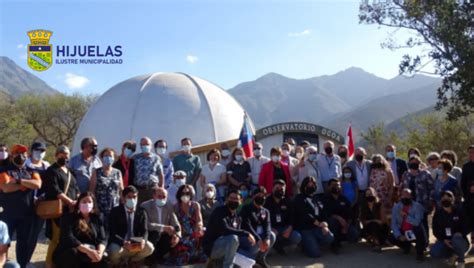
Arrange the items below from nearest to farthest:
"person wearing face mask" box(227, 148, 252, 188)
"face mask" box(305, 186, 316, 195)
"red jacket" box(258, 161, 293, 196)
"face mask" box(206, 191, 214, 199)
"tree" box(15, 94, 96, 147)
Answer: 1. "face mask" box(206, 191, 214, 199)
2. "face mask" box(305, 186, 316, 195)
3. "red jacket" box(258, 161, 293, 196)
4. "person wearing face mask" box(227, 148, 252, 188)
5. "tree" box(15, 94, 96, 147)

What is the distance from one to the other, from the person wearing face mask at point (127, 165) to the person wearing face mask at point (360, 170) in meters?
4.00

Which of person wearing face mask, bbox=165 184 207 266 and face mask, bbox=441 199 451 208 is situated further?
face mask, bbox=441 199 451 208

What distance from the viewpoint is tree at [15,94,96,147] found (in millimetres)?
31031

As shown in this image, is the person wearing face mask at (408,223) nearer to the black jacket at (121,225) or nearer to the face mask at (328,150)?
the face mask at (328,150)

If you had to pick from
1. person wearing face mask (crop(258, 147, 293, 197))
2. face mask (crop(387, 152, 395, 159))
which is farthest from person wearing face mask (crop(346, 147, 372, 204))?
person wearing face mask (crop(258, 147, 293, 197))

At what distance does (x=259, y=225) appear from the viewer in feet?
22.6

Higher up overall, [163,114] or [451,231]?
[163,114]

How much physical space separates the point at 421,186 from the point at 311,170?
196cm

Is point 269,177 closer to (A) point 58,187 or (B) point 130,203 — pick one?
(B) point 130,203

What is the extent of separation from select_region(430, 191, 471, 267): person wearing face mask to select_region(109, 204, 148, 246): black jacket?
4.67 meters

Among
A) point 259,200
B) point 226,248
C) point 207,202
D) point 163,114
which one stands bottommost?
point 226,248

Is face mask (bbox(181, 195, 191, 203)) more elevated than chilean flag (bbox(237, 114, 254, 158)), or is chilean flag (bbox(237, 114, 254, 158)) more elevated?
chilean flag (bbox(237, 114, 254, 158))

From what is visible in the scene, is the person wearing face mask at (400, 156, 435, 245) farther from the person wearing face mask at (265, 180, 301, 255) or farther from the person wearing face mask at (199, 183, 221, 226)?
the person wearing face mask at (199, 183, 221, 226)

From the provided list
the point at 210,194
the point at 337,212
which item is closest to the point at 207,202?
the point at 210,194
